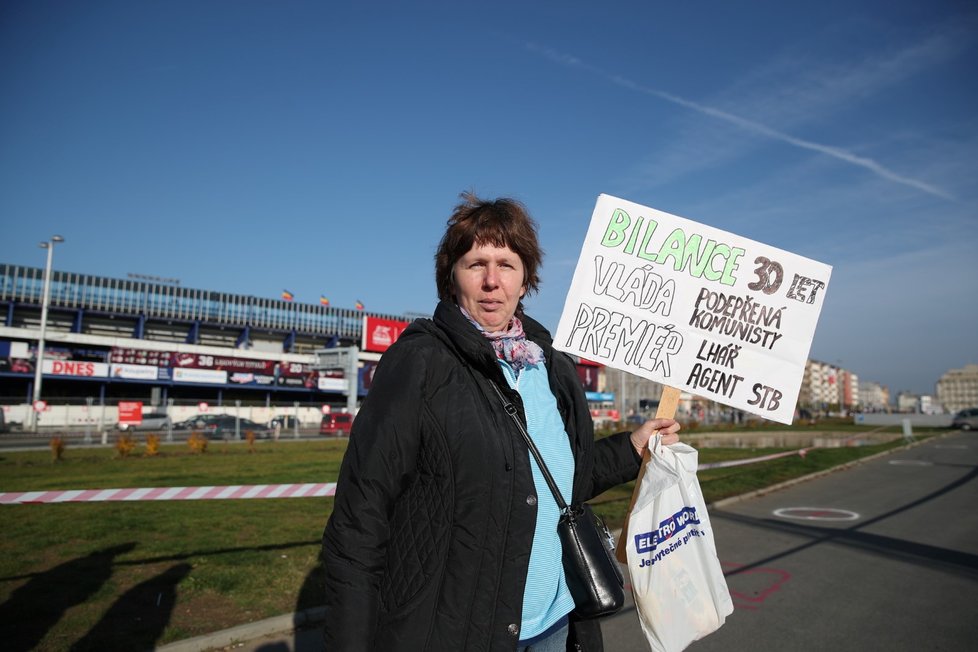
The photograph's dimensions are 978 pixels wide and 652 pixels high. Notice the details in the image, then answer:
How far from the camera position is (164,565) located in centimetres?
632

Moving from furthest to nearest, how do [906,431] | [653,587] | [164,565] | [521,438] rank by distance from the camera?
[906,431], [164,565], [653,587], [521,438]

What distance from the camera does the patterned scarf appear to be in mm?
2125

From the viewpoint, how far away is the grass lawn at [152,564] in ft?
15.3

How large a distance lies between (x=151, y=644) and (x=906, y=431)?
1269 inches

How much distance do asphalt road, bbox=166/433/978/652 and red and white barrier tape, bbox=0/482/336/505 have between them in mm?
1808

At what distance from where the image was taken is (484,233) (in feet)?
7.02

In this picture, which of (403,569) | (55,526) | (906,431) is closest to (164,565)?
(55,526)

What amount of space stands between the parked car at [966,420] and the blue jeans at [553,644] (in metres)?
55.7

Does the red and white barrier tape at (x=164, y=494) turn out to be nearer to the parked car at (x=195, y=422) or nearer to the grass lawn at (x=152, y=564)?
the grass lawn at (x=152, y=564)

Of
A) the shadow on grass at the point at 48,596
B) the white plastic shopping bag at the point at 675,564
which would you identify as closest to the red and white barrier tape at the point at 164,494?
the shadow on grass at the point at 48,596

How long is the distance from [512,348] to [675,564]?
42.4 inches

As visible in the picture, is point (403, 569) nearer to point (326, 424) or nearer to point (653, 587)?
point (653, 587)

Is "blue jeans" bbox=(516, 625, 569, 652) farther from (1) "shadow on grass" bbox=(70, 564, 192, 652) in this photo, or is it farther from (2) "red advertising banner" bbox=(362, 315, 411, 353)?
(2) "red advertising banner" bbox=(362, 315, 411, 353)

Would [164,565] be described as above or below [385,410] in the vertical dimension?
below
